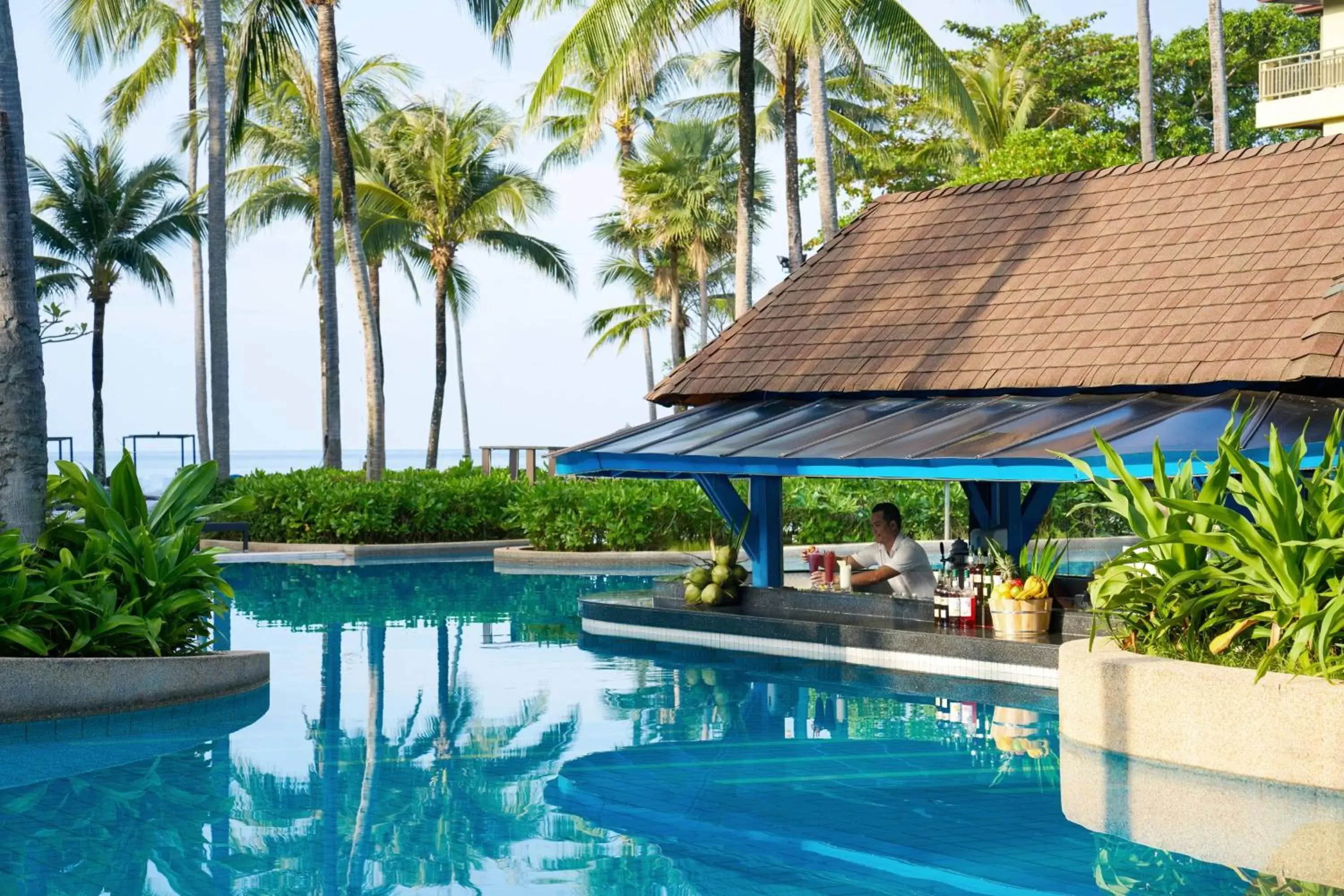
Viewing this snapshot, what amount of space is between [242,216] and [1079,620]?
33245 millimetres

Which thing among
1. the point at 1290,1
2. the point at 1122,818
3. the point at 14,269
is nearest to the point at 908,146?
the point at 1290,1

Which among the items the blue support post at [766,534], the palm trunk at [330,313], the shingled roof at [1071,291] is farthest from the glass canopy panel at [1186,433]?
the palm trunk at [330,313]

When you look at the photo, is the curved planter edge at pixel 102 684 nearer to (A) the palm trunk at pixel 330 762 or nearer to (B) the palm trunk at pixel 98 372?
(A) the palm trunk at pixel 330 762

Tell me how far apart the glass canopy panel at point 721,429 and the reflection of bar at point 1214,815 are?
17.9 feet

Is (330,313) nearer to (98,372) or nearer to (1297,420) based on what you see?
(98,372)

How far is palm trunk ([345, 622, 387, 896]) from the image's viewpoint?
21.3 feet

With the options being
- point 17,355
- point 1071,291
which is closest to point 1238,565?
point 1071,291

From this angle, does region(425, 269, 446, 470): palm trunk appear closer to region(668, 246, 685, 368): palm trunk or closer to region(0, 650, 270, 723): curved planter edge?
region(668, 246, 685, 368): palm trunk

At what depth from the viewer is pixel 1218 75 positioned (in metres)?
28.8


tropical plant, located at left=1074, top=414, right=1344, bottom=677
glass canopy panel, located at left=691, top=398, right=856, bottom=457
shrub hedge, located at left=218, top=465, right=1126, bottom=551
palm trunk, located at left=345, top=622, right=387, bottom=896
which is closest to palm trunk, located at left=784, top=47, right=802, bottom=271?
shrub hedge, located at left=218, top=465, right=1126, bottom=551

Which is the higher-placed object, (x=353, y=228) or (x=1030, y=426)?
(x=353, y=228)

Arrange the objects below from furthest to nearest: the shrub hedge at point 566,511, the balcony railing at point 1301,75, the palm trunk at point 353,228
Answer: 1. the balcony railing at point 1301,75
2. the palm trunk at point 353,228
3. the shrub hedge at point 566,511

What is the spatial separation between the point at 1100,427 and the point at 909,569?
2.58 m

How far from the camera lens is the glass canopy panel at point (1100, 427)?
1080 centimetres
